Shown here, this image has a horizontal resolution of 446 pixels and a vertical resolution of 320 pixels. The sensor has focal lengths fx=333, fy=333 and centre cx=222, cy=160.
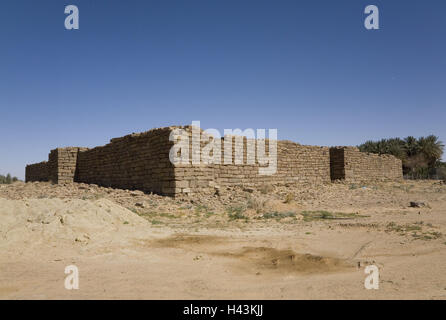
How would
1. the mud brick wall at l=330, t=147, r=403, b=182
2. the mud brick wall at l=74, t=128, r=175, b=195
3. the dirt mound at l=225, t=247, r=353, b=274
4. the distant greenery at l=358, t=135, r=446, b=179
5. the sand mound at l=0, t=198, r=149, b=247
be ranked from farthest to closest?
the distant greenery at l=358, t=135, r=446, b=179 < the mud brick wall at l=330, t=147, r=403, b=182 < the mud brick wall at l=74, t=128, r=175, b=195 < the sand mound at l=0, t=198, r=149, b=247 < the dirt mound at l=225, t=247, r=353, b=274

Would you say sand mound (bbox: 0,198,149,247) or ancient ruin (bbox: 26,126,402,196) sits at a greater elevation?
ancient ruin (bbox: 26,126,402,196)

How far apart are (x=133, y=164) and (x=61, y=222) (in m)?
7.99

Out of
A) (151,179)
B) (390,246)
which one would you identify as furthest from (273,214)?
(151,179)

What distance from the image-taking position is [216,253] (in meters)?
5.21

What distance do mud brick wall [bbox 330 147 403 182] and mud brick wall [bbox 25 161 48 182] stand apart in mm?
17654

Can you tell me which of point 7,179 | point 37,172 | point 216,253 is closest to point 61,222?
point 216,253

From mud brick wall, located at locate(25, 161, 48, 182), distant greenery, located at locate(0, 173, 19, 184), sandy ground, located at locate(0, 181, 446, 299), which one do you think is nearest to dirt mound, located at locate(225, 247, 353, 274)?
sandy ground, located at locate(0, 181, 446, 299)

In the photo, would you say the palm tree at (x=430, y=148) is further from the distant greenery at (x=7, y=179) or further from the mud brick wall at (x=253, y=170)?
the distant greenery at (x=7, y=179)

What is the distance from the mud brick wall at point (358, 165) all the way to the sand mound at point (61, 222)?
15.6 m

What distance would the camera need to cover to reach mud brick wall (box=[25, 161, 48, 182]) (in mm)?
20706

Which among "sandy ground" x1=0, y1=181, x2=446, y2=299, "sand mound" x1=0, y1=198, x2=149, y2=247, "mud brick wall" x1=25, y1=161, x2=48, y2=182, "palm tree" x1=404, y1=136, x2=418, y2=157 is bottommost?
"sandy ground" x1=0, y1=181, x2=446, y2=299

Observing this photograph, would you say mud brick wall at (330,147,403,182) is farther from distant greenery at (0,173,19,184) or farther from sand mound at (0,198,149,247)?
distant greenery at (0,173,19,184)

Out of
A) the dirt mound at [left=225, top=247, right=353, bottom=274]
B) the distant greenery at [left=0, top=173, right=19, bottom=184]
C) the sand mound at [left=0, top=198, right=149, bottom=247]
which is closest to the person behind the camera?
the dirt mound at [left=225, top=247, right=353, bottom=274]

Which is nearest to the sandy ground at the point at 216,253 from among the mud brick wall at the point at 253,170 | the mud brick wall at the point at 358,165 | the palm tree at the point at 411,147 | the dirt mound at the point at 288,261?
the dirt mound at the point at 288,261
